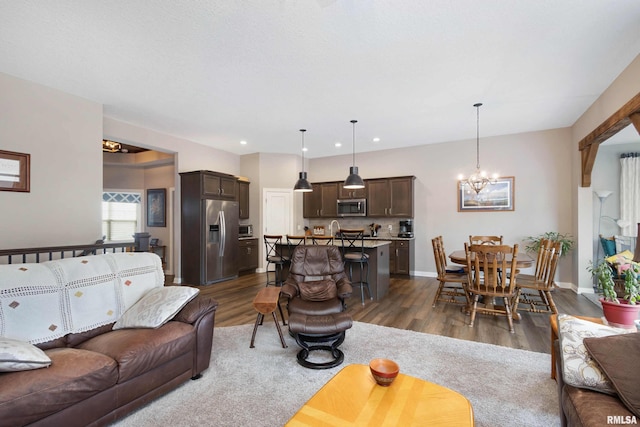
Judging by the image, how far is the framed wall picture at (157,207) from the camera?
6.95 meters

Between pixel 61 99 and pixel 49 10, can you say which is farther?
pixel 61 99

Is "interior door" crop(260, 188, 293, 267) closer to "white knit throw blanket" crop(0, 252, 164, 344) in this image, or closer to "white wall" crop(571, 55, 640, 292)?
"white knit throw blanket" crop(0, 252, 164, 344)

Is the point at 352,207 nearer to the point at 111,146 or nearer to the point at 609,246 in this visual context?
the point at 609,246

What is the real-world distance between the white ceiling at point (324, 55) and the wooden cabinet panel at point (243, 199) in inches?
92.3

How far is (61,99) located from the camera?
3.78 m

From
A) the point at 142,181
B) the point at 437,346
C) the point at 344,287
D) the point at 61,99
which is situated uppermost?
the point at 61,99

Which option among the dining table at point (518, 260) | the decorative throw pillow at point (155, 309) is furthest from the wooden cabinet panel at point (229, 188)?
the dining table at point (518, 260)

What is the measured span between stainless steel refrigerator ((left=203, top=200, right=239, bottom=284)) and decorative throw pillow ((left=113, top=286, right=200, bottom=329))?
131 inches

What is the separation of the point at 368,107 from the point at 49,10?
11.7 feet

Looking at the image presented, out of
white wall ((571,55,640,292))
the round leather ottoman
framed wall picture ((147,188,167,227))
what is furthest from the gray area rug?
framed wall picture ((147,188,167,227))

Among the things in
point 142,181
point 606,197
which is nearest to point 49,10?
point 142,181

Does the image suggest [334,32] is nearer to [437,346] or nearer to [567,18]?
[567,18]

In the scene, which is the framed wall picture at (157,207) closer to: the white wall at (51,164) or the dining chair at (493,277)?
the white wall at (51,164)

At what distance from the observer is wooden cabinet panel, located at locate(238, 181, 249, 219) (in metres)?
6.99
